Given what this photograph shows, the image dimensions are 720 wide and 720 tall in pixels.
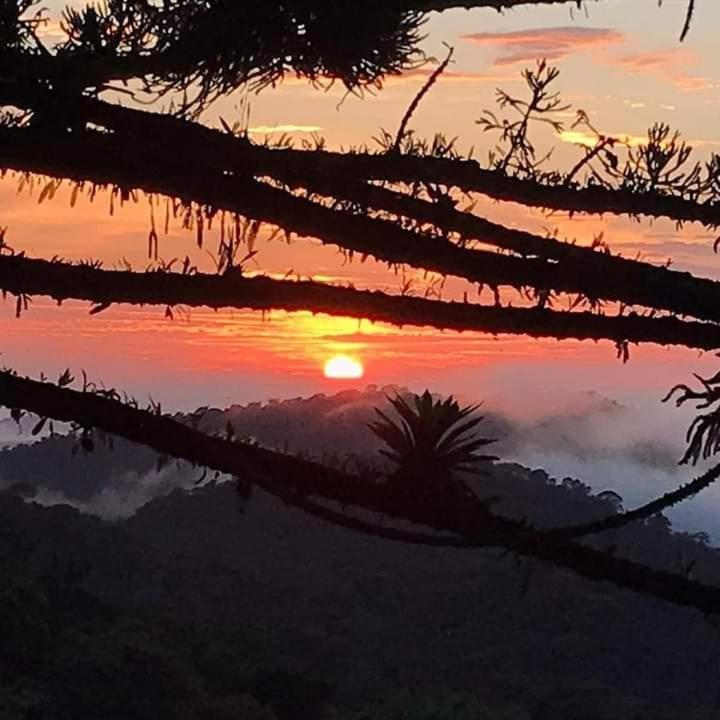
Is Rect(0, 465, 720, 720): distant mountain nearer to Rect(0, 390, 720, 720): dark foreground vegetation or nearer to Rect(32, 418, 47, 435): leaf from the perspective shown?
Rect(0, 390, 720, 720): dark foreground vegetation

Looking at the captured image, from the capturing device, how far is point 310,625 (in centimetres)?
10231

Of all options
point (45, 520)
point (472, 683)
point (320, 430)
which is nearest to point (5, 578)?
point (45, 520)

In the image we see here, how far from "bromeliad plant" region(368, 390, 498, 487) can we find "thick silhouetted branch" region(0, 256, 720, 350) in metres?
0.22

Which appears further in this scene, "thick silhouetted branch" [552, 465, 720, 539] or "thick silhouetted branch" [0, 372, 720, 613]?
"thick silhouetted branch" [552, 465, 720, 539]

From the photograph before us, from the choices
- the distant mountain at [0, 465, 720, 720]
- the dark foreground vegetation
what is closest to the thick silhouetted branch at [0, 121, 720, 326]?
the dark foreground vegetation

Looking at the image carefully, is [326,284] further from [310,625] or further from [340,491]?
[310,625]

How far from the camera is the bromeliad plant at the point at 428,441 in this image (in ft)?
12.4

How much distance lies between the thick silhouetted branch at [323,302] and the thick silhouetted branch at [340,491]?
29 centimetres

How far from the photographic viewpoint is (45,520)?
317ft

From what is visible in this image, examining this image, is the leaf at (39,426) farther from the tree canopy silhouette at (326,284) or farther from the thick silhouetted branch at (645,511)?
the thick silhouetted branch at (645,511)

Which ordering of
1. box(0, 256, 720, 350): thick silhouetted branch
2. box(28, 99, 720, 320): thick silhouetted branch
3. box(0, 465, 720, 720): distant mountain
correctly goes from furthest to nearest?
1. box(0, 465, 720, 720): distant mountain
2. box(0, 256, 720, 350): thick silhouetted branch
3. box(28, 99, 720, 320): thick silhouetted branch

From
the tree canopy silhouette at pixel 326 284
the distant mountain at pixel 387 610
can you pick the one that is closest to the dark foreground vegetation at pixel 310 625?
the distant mountain at pixel 387 610

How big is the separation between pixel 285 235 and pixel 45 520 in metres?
95.4

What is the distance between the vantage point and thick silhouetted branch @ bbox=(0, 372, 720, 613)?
3.71 m
